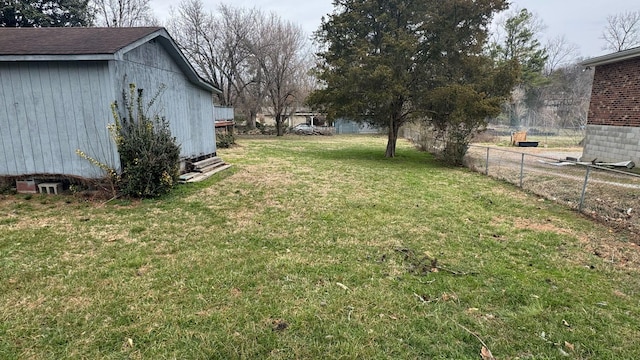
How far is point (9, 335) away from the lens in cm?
249

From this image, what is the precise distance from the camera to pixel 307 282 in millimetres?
3422

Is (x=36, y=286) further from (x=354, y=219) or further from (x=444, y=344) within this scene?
(x=354, y=219)

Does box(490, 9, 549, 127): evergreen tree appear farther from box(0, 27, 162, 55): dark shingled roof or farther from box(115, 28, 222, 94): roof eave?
box(0, 27, 162, 55): dark shingled roof

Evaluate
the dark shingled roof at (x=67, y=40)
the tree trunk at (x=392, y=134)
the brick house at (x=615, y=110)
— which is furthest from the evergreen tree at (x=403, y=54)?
the dark shingled roof at (x=67, y=40)

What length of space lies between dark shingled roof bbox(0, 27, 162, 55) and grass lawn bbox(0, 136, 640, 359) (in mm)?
2742

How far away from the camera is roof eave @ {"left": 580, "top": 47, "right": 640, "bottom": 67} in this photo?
1078 cm

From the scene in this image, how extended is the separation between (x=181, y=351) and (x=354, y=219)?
144 inches

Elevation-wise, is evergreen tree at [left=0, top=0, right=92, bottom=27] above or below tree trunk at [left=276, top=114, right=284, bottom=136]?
above

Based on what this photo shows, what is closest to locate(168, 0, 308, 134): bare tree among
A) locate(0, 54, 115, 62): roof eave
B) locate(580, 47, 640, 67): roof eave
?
locate(580, 47, 640, 67): roof eave

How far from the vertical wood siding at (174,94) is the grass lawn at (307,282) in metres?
2.71

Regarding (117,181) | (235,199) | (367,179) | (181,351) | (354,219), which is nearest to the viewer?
(181,351)

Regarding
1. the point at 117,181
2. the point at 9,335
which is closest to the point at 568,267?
the point at 9,335

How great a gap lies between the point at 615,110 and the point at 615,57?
1.86m

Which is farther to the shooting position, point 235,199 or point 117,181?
point 235,199
